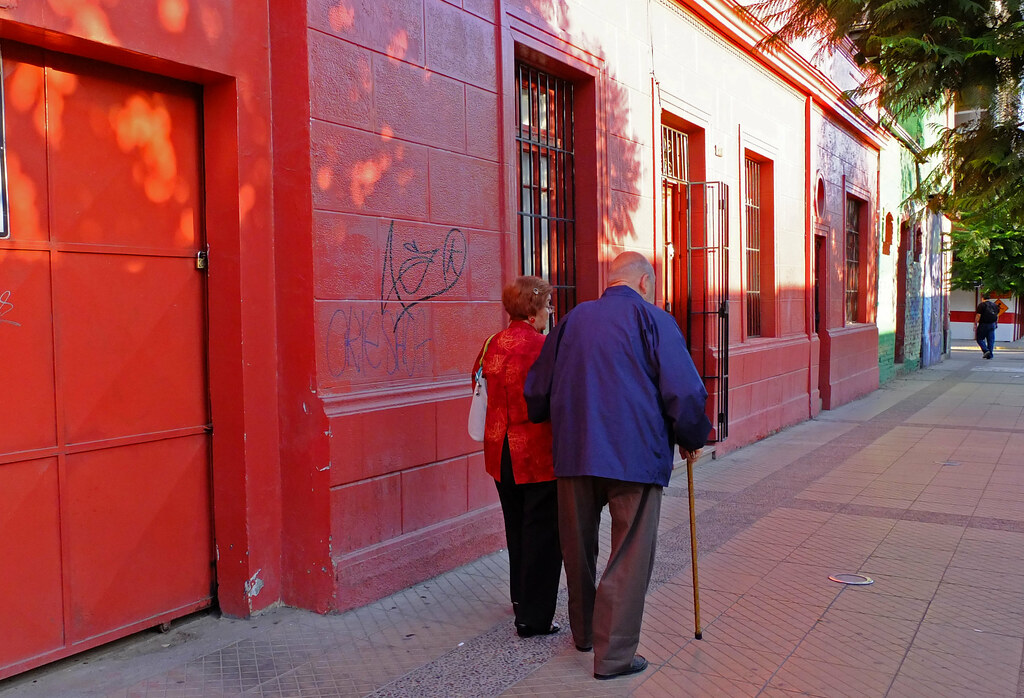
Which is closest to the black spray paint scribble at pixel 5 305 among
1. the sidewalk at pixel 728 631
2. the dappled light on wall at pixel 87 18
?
the dappled light on wall at pixel 87 18

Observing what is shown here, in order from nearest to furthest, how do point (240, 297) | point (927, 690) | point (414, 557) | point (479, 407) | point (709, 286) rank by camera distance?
point (927, 690), point (479, 407), point (240, 297), point (414, 557), point (709, 286)

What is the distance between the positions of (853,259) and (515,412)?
46.4ft

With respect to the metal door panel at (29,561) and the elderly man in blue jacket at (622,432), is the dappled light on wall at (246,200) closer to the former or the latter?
the metal door panel at (29,561)

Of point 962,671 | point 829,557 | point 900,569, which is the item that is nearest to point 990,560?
point 900,569

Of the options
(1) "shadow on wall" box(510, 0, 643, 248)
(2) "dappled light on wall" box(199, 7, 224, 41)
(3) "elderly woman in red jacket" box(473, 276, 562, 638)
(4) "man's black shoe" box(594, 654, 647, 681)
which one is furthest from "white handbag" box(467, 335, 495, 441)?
(1) "shadow on wall" box(510, 0, 643, 248)

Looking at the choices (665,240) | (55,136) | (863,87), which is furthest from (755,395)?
(55,136)

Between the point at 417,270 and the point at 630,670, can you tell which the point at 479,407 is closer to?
the point at 417,270

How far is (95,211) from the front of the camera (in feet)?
13.1

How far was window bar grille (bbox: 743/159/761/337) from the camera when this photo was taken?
1139 centimetres

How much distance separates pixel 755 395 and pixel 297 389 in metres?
7.23

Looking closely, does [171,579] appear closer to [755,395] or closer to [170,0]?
[170,0]

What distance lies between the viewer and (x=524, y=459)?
13.6 feet

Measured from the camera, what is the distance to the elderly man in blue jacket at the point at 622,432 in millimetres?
3758

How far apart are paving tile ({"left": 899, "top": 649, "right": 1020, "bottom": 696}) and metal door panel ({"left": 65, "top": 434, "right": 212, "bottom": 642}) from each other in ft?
11.1
